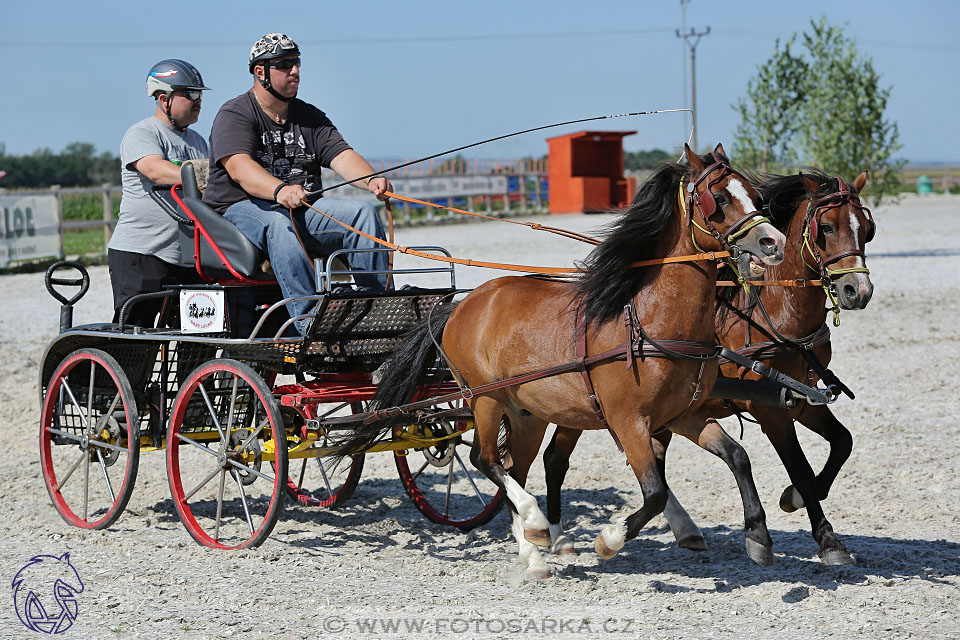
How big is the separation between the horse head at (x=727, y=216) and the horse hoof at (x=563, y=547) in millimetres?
1801

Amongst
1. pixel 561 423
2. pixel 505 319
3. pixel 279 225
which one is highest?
pixel 279 225

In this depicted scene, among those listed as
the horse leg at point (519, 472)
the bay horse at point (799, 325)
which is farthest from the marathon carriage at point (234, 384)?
the bay horse at point (799, 325)

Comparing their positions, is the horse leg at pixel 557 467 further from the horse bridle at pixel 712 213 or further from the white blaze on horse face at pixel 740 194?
the white blaze on horse face at pixel 740 194

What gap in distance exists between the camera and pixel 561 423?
194 inches

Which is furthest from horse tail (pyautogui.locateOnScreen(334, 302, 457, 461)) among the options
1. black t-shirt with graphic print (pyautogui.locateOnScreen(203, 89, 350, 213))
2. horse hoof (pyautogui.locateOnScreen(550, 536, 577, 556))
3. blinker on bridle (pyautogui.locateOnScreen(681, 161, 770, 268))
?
blinker on bridle (pyautogui.locateOnScreen(681, 161, 770, 268))

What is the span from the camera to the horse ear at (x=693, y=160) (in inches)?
173

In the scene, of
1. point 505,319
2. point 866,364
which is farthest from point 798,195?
point 866,364

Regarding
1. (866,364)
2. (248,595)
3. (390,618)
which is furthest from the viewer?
(866,364)

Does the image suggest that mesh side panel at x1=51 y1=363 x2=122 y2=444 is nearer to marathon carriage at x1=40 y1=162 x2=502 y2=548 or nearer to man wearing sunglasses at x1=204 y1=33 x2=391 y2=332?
marathon carriage at x1=40 y1=162 x2=502 y2=548

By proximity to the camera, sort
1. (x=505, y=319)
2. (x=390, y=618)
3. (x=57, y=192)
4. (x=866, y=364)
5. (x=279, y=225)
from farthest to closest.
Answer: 1. (x=57, y=192)
2. (x=866, y=364)
3. (x=279, y=225)
4. (x=505, y=319)
5. (x=390, y=618)

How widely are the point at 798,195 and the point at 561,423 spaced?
69.7 inches

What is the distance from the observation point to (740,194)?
14.0 feet

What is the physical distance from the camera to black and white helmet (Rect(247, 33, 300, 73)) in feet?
18.4

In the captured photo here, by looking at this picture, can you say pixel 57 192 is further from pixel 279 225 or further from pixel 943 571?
pixel 943 571
